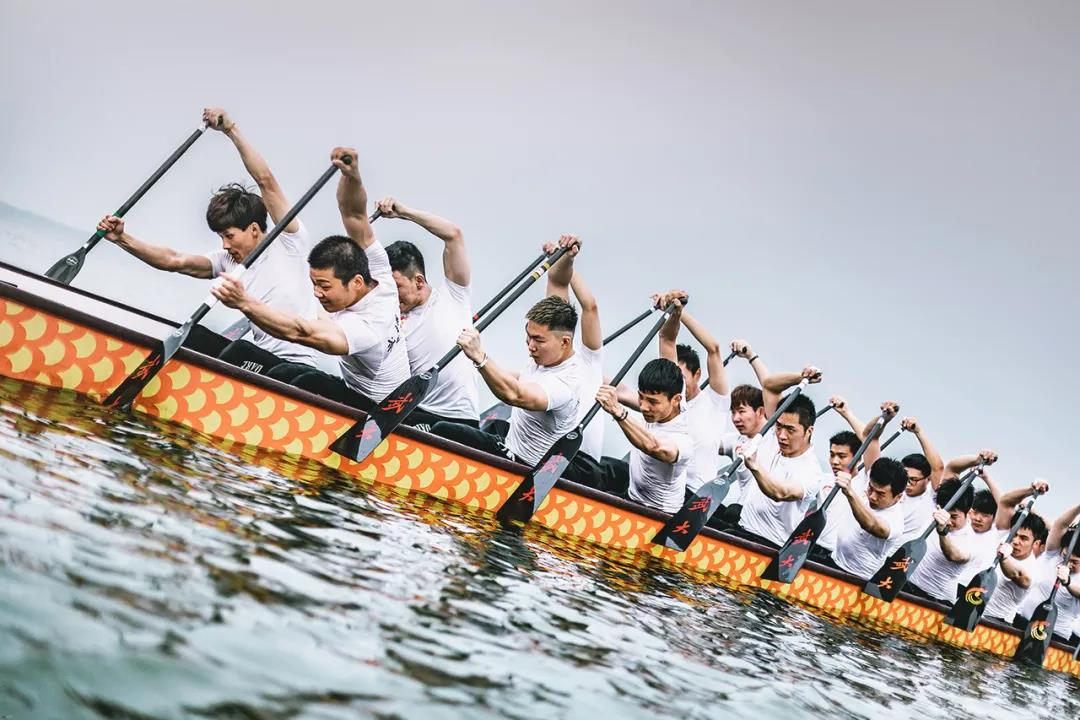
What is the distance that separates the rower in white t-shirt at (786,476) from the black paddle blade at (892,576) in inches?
42.6

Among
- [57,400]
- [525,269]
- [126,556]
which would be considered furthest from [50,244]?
[126,556]

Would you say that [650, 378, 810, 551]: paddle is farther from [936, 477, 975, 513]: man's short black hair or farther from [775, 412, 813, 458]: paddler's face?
[936, 477, 975, 513]: man's short black hair

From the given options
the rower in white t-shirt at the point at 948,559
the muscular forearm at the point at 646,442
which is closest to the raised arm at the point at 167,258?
the muscular forearm at the point at 646,442

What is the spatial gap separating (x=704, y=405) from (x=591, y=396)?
4.64 ft

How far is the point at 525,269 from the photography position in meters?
7.93

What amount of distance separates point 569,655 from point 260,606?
1.12m

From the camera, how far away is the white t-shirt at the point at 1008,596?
1100 cm

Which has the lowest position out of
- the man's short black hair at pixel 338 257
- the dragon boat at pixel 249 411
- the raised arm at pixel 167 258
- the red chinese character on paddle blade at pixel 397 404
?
the dragon boat at pixel 249 411

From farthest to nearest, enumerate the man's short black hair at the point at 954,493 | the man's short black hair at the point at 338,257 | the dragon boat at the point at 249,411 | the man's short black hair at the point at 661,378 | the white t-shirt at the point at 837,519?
the man's short black hair at the point at 954,493 → the white t-shirt at the point at 837,519 → the man's short black hair at the point at 661,378 → the man's short black hair at the point at 338,257 → the dragon boat at the point at 249,411

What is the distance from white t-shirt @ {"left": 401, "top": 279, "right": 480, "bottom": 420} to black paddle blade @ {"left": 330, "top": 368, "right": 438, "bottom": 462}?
1.08 meters

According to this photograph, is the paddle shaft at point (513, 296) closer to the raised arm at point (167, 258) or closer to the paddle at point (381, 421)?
the paddle at point (381, 421)

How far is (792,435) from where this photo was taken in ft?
27.7

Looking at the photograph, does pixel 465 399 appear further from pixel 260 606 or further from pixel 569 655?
pixel 260 606

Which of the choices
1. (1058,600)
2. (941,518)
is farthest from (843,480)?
(1058,600)
